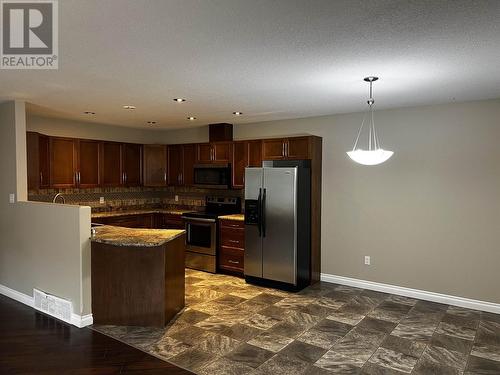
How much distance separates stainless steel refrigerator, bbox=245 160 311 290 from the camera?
496 cm

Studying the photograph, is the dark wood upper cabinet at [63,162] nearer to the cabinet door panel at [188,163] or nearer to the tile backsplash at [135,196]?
the tile backsplash at [135,196]

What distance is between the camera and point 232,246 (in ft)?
19.0

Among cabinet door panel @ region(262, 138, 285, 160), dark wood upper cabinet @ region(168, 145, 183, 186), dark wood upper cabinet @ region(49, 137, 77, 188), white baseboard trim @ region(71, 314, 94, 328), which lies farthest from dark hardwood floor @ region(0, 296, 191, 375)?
dark wood upper cabinet @ region(168, 145, 183, 186)

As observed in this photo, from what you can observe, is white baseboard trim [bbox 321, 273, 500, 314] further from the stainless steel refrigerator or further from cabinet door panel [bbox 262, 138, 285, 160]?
cabinet door panel [bbox 262, 138, 285, 160]

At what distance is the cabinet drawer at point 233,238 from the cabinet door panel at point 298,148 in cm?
141

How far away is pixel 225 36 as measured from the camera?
7.60 ft

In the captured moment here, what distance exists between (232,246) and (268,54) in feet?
12.1

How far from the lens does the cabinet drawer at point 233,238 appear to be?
5.68 m

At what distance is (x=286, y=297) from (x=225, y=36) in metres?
3.52

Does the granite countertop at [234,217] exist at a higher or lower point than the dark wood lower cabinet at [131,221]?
higher

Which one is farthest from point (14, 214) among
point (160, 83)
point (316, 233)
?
point (316, 233)

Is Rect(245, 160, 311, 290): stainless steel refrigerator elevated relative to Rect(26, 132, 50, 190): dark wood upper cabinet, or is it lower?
lower

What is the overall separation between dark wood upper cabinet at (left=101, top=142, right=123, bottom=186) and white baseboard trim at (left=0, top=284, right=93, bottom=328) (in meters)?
2.17

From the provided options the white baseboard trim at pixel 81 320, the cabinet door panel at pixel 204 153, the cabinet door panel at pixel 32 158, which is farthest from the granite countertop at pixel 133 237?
the cabinet door panel at pixel 204 153
